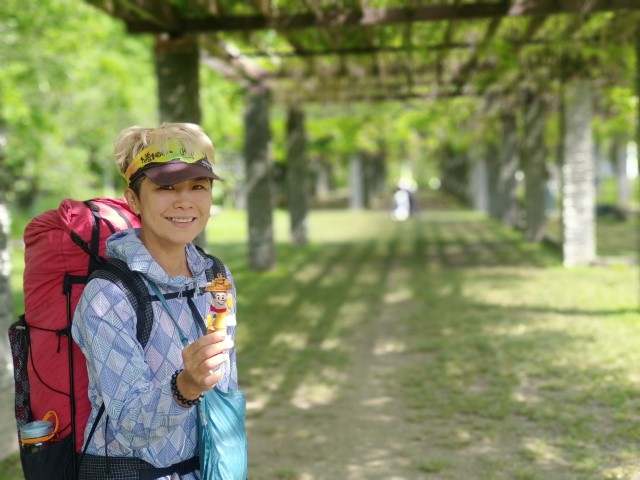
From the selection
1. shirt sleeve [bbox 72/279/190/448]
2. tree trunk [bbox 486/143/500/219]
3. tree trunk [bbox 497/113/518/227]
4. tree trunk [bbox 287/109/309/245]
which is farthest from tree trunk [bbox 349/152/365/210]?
shirt sleeve [bbox 72/279/190/448]

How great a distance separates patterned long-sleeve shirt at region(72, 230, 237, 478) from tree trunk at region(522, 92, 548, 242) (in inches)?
697

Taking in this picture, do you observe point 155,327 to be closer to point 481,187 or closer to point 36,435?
point 36,435

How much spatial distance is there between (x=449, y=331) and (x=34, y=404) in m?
7.89

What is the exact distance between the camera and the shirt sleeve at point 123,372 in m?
2.15

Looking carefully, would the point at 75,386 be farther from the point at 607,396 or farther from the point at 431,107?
the point at 431,107

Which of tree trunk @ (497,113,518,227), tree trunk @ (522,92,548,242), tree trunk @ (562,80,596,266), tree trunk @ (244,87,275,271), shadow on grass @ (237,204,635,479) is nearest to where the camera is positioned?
shadow on grass @ (237,204,635,479)

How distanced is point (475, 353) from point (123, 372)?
6923mm

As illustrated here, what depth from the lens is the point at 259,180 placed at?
52.0 feet

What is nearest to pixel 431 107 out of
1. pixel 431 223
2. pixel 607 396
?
pixel 431 223

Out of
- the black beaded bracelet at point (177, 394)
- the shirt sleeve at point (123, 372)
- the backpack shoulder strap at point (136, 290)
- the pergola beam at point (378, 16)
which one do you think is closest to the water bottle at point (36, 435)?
the shirt sleeve at point (123, 372)

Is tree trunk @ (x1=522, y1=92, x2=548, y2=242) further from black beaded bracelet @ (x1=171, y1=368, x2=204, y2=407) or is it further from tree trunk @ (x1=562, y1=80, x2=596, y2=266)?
black beaded bracelet @ (x1=171, y1=368, x2=204, y2=407)

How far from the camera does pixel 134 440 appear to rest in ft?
7.24

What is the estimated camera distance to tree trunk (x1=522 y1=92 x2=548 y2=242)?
19.3m

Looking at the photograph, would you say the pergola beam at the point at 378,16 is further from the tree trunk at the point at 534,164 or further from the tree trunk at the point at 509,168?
the tree trunk at the point at 509,168
